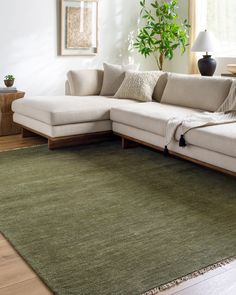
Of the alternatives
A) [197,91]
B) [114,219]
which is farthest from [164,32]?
[114,219]

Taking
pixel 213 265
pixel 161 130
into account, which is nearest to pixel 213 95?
pixel 161 130

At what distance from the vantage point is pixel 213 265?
6.64ft

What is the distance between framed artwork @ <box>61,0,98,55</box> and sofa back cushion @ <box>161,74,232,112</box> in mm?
1739

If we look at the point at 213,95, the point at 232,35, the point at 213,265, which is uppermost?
the point at 232,35

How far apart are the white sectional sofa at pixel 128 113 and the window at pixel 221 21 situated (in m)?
1.50

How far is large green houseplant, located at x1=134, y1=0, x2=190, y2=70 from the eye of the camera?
5.87 metres

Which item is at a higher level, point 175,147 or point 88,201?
point 175,147

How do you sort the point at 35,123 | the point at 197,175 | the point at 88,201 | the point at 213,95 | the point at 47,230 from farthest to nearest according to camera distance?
the point at 35,123
the point at 213,95
the point at 197,175
the point at 88,201
the point at 47,230

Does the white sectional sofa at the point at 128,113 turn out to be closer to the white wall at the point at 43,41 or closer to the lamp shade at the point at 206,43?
the lamp shade at the point at 206,43

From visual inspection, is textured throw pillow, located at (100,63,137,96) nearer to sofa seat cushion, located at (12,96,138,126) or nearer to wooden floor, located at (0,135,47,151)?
sofa seat cushion, located at (12,96,138,126)

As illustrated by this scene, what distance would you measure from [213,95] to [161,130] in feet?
2.55

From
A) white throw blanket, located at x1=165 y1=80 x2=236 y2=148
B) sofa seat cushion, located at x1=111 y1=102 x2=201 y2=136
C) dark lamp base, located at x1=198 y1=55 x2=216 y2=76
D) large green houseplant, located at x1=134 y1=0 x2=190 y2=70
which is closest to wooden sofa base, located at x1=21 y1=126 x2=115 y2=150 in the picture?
sofa seat cushion, located at x1=111 y1=102 x2=201 y2=136

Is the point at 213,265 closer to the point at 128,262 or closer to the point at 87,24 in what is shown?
the point at 128,262

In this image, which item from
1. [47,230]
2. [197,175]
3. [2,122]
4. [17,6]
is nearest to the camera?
[47,230]
